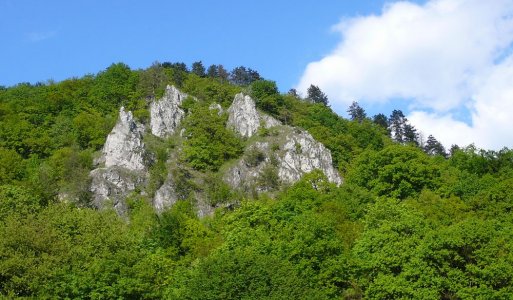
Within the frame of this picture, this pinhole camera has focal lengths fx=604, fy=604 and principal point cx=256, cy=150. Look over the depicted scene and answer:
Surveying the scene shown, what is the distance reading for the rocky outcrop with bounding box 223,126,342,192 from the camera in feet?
263

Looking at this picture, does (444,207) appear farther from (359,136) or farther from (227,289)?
(359,136)

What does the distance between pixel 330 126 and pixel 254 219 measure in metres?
61.7

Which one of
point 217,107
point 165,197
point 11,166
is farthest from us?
point 217,107

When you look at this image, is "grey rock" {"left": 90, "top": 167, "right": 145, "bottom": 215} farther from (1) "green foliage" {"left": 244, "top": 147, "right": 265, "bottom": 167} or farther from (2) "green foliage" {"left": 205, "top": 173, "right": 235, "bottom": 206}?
(1) "green foliage" {"left": 244, "top": 147, "right": 265, "bottom": 167}

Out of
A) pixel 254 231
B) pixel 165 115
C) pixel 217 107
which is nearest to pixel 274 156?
pixel 217 107

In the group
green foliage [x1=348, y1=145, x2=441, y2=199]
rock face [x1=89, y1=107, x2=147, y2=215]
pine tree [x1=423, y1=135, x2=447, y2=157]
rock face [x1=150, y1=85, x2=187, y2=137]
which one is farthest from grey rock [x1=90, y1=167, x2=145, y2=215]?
pine tree [x1=423, y1=135, x2=447, y2=157]

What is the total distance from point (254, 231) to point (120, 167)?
4232 centimetres

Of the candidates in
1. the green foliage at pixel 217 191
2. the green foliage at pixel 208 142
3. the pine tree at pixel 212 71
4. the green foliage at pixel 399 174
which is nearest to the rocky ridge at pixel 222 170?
the green foliage at pixel 217 191

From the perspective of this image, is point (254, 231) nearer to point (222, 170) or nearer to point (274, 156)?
point (222, 170)

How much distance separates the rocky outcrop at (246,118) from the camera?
9194 centimetres

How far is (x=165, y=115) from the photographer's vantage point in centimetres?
9406

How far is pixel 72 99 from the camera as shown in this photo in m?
107

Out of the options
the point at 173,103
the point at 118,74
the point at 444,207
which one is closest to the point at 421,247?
the point at 444,207

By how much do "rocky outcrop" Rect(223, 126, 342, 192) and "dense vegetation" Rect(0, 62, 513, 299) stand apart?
3.24 meters
